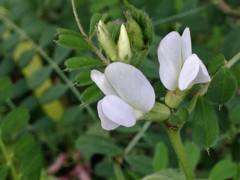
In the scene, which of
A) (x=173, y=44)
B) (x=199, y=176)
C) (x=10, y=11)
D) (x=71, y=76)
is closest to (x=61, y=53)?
(x=71, y=76)

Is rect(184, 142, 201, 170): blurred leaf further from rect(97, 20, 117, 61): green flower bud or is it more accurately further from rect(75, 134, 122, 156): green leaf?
rect(97, 20, 117, 61): green flower bud

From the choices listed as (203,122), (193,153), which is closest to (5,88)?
(193,153)

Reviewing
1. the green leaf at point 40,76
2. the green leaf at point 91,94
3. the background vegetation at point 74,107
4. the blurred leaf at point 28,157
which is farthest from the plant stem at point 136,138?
the green leaf at point 91,94

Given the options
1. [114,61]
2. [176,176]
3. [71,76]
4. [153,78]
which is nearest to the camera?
[114,61]

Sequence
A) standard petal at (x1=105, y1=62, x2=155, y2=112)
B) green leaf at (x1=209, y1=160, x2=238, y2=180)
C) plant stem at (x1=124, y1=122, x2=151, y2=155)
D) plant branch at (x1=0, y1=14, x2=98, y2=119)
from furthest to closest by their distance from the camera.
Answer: plant branch at (x1=0, y1=14, x2=98, y2=119) < plant stem at (x1=124, y1=122, x2=151, y2=155) < green leaf at (x1=209, y1=160, x2=238, y2=180) < standard petal at (x1=105, y1=62, x2=155, y2=112)

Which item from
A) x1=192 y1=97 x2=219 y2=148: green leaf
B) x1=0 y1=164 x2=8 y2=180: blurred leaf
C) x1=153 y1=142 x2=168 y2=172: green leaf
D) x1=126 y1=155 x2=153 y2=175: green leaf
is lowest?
x1=126 y1=155 x2=153 y2=175: green leaf

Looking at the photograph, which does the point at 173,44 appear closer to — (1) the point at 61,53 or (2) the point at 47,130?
(1) the point at 61,53

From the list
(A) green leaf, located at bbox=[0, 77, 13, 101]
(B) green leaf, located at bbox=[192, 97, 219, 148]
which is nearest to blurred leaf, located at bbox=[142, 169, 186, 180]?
(B) green leaf, located at bbox=[192, 97, 219, 148]
